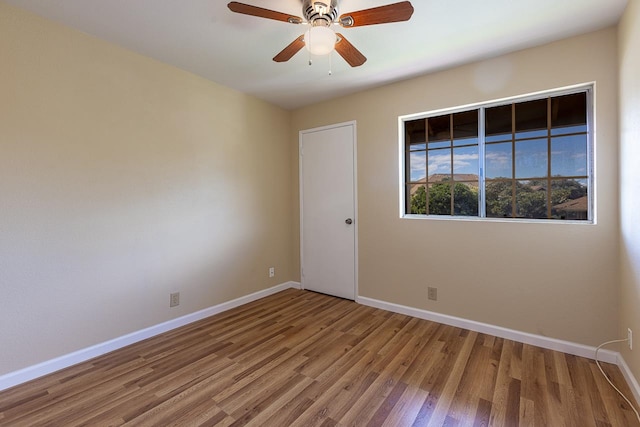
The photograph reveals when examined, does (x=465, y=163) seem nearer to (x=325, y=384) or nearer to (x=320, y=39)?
(x=320, y=39)

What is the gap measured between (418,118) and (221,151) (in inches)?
85.3

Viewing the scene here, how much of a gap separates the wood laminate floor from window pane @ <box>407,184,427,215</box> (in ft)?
3.95

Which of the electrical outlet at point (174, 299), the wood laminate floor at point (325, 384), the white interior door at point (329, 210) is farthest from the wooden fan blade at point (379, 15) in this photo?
the electrical outlet at point (174, 299)

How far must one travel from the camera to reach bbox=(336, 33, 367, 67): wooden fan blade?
1.88 meters

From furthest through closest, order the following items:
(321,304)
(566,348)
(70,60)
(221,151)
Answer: (321,304)
(221,151)
(566,348)
(70,60)

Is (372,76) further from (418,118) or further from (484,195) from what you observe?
(484,195)

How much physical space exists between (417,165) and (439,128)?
0.42 m

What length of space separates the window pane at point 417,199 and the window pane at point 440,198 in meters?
0.07

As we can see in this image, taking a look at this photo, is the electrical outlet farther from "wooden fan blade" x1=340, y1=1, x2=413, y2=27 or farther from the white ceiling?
"wooden fan blade" x1=340, y1=1, x2=413, y2=27

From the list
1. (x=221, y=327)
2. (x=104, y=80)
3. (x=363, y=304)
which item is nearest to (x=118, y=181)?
(x=104, y=80)

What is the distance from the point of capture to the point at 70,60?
7.06 ft

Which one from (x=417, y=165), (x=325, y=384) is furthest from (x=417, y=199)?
(x=325, y=384)

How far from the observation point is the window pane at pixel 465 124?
277 centimetres

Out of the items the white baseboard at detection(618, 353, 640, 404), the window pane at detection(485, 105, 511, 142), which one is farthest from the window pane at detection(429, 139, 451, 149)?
the white baseboard at detection(618, 353, 640, 404)
